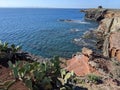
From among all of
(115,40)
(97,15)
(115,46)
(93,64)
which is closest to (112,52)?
(115,46)

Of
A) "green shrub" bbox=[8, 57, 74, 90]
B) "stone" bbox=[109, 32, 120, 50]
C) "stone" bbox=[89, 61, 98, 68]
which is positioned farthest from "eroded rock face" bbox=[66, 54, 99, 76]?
"stone" bbox=[109, 32, 120, 50]

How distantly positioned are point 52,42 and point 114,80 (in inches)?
1453

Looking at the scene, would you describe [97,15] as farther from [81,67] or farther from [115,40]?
[81,67]

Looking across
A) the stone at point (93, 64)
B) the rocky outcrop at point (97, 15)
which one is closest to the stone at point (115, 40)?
the stone at point (93, 64)

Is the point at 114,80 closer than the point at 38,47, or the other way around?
the point at 114,80

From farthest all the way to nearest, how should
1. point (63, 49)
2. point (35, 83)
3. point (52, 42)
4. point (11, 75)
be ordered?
point (52, 42) < point (63, 49) < point (11, 75) < point (35, 83)

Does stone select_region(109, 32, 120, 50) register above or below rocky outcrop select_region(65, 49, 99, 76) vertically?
below

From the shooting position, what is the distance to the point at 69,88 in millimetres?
12195

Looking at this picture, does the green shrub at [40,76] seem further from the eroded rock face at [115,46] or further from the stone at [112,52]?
the stone at [112,52]

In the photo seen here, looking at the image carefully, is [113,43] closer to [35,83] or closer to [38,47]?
[38,47]

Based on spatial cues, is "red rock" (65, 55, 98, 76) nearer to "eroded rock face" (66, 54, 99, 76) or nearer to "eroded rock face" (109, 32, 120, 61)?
"eroded rock face" (66, 54, 99, 76)

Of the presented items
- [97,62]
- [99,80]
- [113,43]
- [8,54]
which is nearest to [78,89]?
[99,80]

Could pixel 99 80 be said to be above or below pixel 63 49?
above

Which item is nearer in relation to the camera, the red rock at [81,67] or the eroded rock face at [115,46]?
the red rock at [81,67]
